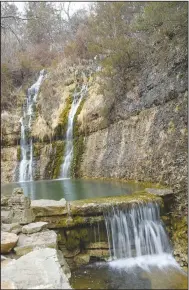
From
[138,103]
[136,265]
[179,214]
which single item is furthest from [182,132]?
[136,265]

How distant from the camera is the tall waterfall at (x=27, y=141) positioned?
12.4 meters

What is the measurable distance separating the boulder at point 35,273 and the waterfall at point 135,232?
325 cm

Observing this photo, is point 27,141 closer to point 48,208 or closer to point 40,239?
point 48,208

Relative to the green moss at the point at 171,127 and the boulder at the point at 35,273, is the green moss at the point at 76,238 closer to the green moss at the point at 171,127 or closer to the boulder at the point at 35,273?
the boulder at the point at 35,273

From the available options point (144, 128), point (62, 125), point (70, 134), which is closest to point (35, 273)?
point (144, 128)

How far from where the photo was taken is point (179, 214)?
6180 mm

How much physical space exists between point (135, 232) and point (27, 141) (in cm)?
965

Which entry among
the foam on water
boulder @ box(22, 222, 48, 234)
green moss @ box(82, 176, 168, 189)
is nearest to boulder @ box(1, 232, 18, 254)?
boulder @ box(22, 222, 48, 234)

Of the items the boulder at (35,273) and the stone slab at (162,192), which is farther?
the stone slab at (162,192)

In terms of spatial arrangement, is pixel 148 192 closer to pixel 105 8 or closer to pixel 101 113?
pixel 101 113

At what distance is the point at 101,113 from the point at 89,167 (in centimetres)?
246

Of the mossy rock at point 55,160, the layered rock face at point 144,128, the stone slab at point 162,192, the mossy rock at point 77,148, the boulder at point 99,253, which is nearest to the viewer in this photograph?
the boulder at point 99,253

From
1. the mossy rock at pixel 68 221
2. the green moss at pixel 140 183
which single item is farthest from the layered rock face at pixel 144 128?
the mossy rock at pixel 68 221

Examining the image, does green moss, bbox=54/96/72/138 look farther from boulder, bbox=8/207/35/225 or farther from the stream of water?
boulder, bbox=8/207/35/225
